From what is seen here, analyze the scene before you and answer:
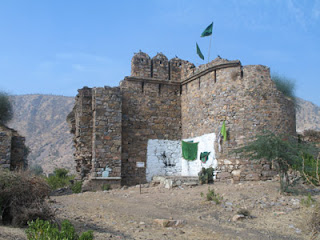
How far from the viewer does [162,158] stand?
51.3ft

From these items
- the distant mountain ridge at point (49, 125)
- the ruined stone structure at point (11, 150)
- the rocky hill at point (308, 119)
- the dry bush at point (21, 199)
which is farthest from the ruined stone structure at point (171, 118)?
the rocky hill at point (308, 119)

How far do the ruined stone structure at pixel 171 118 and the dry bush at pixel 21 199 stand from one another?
6899 mm

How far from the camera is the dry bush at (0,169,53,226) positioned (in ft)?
21.5

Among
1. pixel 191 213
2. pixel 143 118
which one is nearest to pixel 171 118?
pixel 143 118

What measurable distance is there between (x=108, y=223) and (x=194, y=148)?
7.86 m

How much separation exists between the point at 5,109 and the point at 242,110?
13588 millimetres

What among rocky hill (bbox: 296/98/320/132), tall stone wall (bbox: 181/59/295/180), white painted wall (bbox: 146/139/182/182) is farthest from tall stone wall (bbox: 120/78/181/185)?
rocky hill (bbox: 296/98/320/132)

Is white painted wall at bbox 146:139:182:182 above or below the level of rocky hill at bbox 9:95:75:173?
below

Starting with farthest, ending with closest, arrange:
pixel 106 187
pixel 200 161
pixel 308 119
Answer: pixel 308 119 → pixel 200 161 → pixel 106 187

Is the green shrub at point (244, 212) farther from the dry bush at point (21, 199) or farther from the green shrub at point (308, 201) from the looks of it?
the dry bush at point (21, 199)

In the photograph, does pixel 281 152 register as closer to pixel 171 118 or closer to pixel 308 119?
pixel 171 118

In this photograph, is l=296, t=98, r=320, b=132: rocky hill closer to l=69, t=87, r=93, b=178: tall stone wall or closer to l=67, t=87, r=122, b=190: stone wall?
l=67, t=87, r=122, b=190: stone wall

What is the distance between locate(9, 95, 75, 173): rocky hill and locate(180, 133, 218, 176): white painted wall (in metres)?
27.1

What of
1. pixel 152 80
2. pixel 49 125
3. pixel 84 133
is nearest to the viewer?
pixel 84 133
